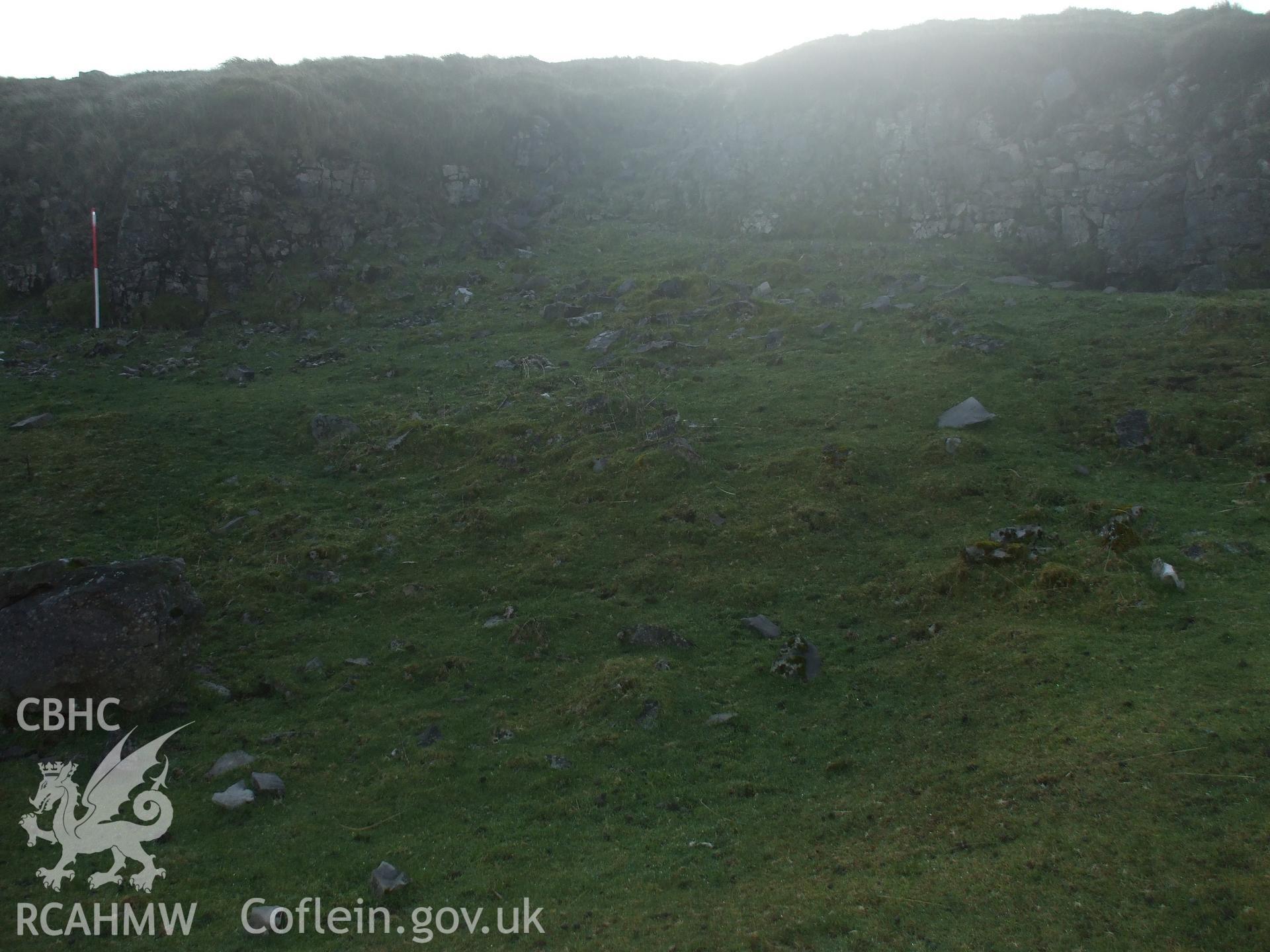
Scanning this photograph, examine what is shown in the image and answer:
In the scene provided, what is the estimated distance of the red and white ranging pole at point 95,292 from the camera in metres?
40.5

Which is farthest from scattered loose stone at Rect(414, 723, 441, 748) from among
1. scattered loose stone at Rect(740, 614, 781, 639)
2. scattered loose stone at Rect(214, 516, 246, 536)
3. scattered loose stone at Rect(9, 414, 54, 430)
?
scattered loose stone at Rect(9, 414, 54, 430)

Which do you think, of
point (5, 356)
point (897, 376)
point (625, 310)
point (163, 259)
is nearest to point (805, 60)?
point (625, 310)

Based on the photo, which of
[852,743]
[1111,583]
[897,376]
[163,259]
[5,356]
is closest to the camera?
[852,743]

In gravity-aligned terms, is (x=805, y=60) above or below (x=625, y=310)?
above

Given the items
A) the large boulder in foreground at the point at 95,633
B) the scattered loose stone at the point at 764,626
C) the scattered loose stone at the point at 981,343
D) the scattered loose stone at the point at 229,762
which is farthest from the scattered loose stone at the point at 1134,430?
the large boulder in foreground at the point at 95,633

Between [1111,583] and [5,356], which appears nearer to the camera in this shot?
[1111,583]

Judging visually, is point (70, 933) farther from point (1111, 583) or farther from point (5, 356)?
point (5, 356)

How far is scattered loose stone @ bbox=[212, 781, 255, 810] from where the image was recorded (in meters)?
14.2

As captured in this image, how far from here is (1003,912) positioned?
10.3 m

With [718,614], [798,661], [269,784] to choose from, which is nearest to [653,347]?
[718,614]

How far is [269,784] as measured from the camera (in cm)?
1453

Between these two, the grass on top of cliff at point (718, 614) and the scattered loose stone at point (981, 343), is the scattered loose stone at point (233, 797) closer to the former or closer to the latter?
the grass on top of cliff at point (718, 614)

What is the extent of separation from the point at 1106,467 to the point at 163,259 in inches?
1641

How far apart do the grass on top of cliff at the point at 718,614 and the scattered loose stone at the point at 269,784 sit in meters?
0.24
